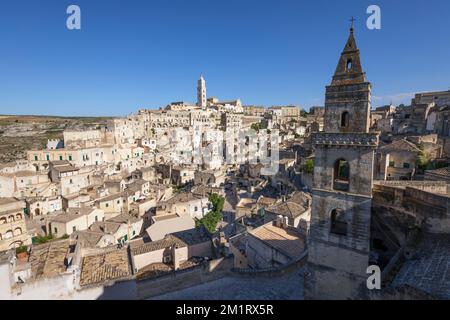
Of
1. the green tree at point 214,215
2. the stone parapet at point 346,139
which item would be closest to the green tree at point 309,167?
the green tree at point 214,215

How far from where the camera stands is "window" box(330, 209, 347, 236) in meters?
10.7

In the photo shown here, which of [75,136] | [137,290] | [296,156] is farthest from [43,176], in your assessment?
[296,156]

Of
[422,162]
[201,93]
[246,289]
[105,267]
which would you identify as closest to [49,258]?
[105,267]

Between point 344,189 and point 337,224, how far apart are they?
5.50 feet

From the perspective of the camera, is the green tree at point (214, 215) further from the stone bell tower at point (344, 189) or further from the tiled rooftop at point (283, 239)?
the stone bell tower at point (344, 189)

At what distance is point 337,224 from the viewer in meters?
11.1

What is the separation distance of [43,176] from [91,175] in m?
6.24

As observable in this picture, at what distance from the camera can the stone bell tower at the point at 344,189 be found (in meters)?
9.66

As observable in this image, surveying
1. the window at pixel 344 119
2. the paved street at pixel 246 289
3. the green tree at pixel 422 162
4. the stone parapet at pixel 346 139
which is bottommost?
the paved street at pixel 246 289

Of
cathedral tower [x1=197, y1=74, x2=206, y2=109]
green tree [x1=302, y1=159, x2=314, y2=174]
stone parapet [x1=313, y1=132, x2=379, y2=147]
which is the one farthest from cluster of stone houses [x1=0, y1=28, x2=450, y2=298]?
cathedral tower [x1=197, y1=74, x2=206, y2=109]

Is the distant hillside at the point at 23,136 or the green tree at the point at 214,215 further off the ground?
the distant hillside at the point at 23,136

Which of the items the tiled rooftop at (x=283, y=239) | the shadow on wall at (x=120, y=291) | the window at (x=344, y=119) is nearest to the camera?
the window at (x=344, y=119)

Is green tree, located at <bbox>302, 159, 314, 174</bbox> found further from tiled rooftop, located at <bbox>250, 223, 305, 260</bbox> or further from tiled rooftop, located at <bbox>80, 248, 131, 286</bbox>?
tiled rooftop, located at <bbox>80, 248, 131, 286</bbox>

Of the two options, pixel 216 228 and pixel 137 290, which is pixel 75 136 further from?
pixel 137 290
